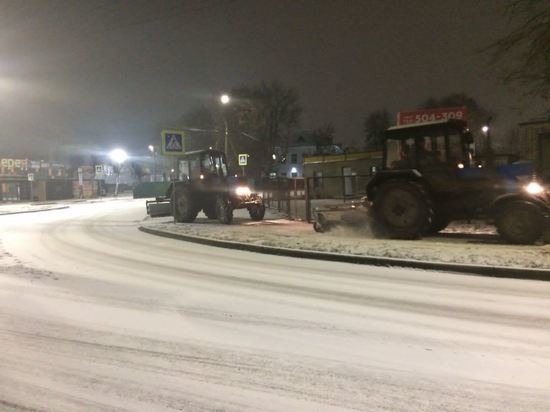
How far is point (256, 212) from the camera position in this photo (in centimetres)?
2036

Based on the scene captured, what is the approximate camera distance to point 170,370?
470 centimetres

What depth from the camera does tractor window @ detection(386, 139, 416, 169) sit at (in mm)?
13016

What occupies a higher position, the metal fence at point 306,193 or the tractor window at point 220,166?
the tractor window at point 220,166

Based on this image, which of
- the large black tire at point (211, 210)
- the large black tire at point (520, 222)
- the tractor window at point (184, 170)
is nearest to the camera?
the large black tire at point (520, 222)

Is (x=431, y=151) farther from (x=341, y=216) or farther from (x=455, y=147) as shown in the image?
(x=341, y=216)

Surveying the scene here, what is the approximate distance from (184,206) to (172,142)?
8.51 ft

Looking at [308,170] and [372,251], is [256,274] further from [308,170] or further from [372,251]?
[308,170]

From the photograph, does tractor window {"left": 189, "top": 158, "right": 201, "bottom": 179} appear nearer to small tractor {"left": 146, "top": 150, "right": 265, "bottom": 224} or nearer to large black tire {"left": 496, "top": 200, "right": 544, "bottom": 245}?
small tractor {"left": 146, "top": 150, "right": 265, "bottom": 224}

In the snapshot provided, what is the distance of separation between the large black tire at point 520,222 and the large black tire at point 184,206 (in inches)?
483

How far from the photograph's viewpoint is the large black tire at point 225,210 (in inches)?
758

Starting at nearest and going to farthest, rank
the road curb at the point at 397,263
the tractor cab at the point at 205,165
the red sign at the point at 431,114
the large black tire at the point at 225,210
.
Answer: the road curb at the point at 397,263
the large black tire at the point at 225,210
the tractor cab at the point at 205,165
the red sign at the point at 431,114

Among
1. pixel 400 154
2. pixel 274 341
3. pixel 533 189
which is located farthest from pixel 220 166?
pixel 274 341

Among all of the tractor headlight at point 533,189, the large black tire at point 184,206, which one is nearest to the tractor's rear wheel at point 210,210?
the large black tire at point 184,206

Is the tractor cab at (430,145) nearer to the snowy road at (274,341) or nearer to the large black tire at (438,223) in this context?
the large black tire at (438,223)
